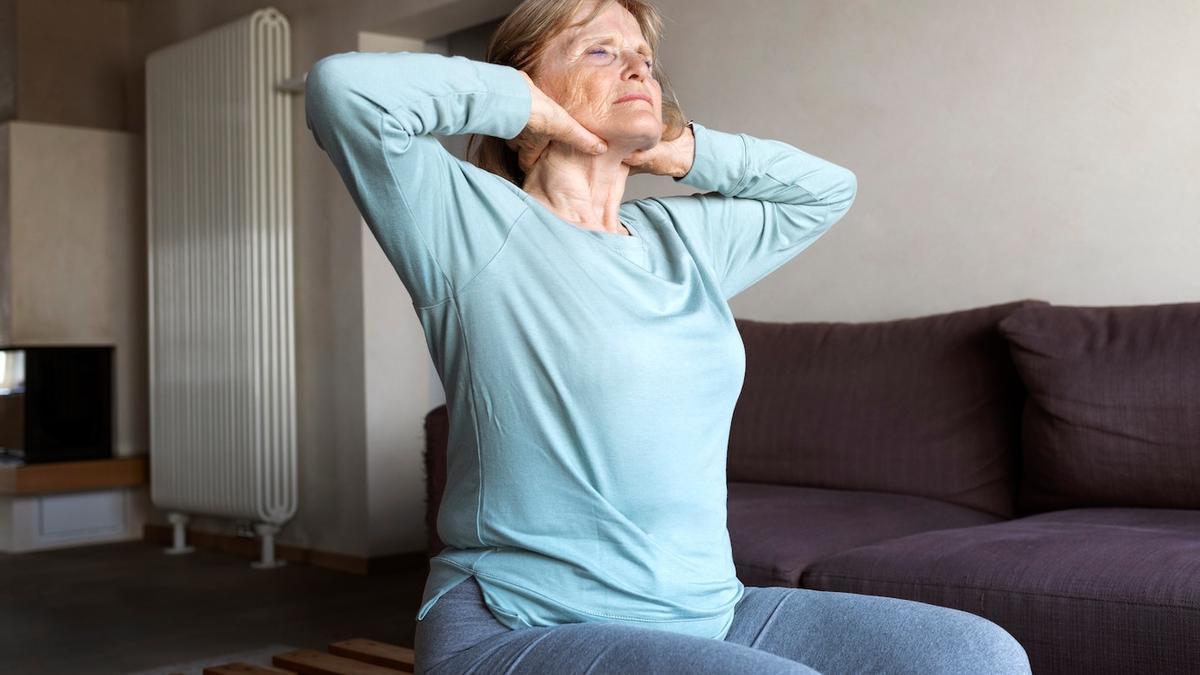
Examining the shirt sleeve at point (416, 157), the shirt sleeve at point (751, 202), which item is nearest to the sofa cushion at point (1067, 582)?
the shirt sleeve at point (751, 202)

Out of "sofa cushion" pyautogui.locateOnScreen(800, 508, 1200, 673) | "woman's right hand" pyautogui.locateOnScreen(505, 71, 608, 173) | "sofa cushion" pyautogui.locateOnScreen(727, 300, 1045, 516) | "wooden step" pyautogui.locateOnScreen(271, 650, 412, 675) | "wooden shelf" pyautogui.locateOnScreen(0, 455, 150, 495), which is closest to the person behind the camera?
"woman's right hand" pyautogui.locateOnScreen(505, 71, 608, 173)

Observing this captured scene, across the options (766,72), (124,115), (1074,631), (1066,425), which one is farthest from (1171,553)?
(124,115)

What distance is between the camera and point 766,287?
3676mm

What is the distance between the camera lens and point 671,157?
1461 mm

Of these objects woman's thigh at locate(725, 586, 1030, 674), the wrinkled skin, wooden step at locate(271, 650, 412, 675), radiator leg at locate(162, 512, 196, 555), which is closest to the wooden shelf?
radiator leg at locate(162, 512, 196, 555)

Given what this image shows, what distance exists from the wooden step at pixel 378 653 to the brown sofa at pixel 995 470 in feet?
1.33

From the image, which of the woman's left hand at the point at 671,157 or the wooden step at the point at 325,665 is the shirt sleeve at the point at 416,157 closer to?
the woman's left hand at the point at 671,157

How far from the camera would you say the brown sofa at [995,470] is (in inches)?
73.6

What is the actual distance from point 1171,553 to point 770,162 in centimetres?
90

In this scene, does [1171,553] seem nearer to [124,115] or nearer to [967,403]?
[967,403]

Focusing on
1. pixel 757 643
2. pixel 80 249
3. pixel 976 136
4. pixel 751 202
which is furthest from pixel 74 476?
pixel 757 643

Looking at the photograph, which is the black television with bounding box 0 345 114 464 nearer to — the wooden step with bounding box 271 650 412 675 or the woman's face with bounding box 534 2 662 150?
the wooden step with bounding box 271 650 412 675

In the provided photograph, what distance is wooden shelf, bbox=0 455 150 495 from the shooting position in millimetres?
5695

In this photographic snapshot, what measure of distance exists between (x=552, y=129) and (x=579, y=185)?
10 centimetres
